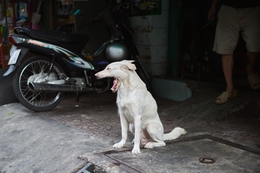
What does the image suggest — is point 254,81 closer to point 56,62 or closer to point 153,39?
point 153,39

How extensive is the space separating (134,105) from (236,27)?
7.79 ft

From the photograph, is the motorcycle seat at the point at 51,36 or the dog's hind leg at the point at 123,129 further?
the motorcycle seat at the point at 51,36

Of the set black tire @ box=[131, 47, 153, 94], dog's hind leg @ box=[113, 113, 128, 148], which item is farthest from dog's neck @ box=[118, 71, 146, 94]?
black tire @ box=[131, 47, 153, 94]

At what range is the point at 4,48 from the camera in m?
7.68

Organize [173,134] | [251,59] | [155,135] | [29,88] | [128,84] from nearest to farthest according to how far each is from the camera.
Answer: [128,84], [155,135], [173,134], [251,59], [29,88]

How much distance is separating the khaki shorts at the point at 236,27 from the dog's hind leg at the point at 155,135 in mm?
1965

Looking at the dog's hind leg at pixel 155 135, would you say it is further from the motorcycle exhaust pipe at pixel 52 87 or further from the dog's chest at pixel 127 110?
the motorcycle exhaust pipe at pixel 52 87

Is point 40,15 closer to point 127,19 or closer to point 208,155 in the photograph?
point 127,19

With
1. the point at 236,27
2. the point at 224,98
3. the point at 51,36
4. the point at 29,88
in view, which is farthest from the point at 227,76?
the point at 29,88

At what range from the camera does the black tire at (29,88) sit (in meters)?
5.50

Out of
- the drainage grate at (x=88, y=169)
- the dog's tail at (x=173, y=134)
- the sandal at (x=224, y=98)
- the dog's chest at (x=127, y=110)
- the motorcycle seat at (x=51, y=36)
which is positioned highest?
the motorcycle seat at (x=51, y=36)

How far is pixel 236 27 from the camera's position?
210 inches

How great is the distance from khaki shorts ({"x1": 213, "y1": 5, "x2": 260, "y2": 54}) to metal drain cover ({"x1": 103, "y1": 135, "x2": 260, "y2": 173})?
1705mm

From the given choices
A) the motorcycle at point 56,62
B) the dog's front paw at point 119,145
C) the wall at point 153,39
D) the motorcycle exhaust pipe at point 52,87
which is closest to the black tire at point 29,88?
the motorcycle at point 56,62
